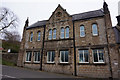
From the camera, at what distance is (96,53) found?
39.0 ft

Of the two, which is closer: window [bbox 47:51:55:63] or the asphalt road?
the asphalt road

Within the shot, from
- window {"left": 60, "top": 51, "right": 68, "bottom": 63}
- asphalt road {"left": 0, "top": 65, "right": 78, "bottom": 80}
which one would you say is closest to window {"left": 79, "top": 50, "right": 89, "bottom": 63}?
window {"left": 60, "top": 51, "right": 68, "bottom": 63}

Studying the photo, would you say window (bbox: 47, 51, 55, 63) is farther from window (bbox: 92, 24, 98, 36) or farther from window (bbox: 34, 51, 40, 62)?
window (bbox: 92, 24, 98, 36)

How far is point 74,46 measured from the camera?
13242 millimetres

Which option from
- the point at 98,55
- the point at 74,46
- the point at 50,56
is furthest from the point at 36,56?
the point at 98,55

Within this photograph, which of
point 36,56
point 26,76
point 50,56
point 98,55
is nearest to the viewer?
point 26,76

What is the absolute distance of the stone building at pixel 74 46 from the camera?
11242 mm

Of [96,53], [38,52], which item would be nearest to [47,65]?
[38,52]

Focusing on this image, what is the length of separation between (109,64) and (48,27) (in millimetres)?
11652

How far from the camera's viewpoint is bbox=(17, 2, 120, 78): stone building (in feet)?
36.9

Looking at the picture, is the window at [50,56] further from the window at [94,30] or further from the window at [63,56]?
the window at [94,30]

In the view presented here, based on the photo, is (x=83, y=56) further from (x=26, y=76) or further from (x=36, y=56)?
(x=36, y=56)

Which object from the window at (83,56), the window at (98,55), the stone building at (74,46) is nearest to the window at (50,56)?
the stone building at (74,46)

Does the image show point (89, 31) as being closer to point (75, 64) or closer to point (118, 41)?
point (118, 41)
